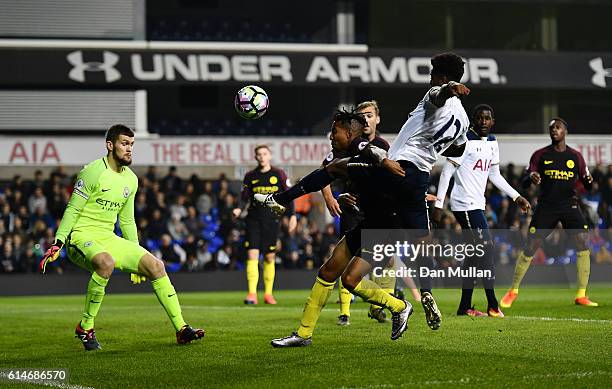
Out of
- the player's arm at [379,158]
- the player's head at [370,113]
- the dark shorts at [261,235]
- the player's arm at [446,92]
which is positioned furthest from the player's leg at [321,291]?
the dark shorts at [261,235]

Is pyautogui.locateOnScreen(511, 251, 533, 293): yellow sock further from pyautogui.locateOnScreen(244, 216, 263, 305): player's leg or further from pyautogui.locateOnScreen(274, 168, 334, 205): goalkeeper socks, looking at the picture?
pyautogui.locateOnScreen(274, 168, 334, 205): goalkeeper socks

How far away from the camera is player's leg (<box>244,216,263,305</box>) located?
1623 centimetres

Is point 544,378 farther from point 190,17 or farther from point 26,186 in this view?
point 190,17

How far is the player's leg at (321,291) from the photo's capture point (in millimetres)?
8273

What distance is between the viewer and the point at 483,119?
38.5ft

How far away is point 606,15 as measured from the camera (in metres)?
36.9

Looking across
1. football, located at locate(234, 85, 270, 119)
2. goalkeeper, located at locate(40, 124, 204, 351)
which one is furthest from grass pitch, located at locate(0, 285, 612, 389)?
football, located at locate(234, 85, 270, 119)

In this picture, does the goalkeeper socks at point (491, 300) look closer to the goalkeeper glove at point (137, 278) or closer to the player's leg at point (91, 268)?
the goalkeeper glove at point (137, 278)

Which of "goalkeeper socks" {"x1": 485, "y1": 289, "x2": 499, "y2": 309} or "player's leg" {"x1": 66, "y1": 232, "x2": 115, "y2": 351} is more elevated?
"player's leg" {"x1": 66, "y1": 232, "x2": 115, "y2": 351}

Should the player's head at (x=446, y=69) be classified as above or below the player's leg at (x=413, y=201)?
Result: above

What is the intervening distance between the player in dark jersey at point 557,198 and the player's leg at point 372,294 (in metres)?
5.07

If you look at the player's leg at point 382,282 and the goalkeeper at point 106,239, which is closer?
the goalkeeper at point 106,239

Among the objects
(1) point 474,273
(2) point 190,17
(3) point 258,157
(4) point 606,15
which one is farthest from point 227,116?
(1) point 474,273

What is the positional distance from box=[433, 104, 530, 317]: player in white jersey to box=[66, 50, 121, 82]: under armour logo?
19534 mm
